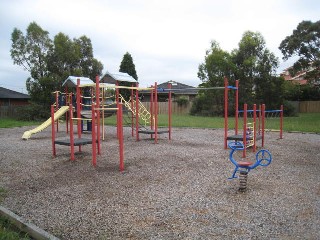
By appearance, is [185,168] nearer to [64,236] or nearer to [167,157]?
[167,157]

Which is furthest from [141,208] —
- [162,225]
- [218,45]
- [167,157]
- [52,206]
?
[218,45]

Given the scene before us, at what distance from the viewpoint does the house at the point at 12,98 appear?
3174 cm

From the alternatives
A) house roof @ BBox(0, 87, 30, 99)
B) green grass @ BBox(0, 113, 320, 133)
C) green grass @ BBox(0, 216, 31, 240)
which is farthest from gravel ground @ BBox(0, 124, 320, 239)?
house roof @ BBox(0, 87, 30, 99)

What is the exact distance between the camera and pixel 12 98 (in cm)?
3216

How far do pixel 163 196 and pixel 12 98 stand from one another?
3088 centimetres

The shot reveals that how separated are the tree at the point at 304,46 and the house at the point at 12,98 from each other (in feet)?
78.0

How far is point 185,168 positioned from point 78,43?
21.0 m

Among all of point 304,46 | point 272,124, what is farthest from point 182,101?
point 272,124

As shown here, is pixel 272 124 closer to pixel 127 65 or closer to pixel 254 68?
pixel 254 68

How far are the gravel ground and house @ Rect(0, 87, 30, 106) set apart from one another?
25.8m

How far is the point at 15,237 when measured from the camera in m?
3.53

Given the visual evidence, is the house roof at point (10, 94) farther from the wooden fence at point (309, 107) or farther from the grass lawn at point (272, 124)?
the wooden fence at point (309, 107)

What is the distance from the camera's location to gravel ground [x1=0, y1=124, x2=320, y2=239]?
3.71 m

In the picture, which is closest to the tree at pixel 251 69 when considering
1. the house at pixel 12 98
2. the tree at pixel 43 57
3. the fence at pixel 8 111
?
the tree at pixel 43 57
